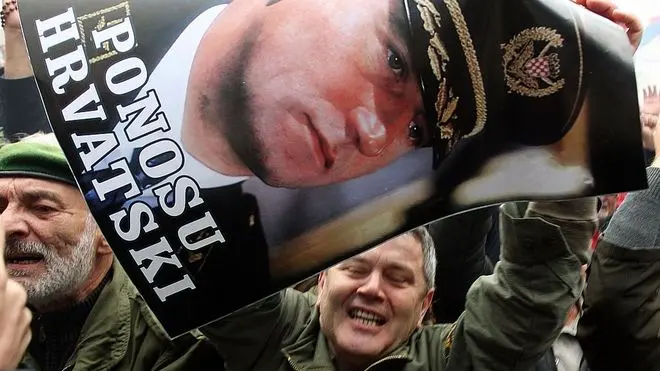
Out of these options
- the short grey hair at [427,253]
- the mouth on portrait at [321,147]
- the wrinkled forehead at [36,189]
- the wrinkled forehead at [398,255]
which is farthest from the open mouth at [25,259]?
the mouth on portrait at [321,147]

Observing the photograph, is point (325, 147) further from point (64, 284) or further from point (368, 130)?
point (64, 284)

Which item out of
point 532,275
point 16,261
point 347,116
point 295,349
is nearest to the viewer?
point 347,116

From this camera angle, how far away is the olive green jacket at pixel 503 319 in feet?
4.08

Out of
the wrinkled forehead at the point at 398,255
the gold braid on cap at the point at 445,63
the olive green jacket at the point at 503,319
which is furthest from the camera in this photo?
the wrinkled forehead at the point at 398,255

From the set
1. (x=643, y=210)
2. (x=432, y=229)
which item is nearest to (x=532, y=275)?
(x=643, y=210)

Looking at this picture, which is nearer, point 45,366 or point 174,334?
point 174,334

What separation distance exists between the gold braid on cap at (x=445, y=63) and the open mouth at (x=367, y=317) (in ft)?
1.81

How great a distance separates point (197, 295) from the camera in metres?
1.00

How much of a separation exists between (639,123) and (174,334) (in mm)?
588

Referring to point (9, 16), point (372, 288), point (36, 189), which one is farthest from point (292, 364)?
point (9, 16)

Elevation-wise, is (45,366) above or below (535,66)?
below

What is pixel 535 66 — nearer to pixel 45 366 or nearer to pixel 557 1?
pixel 557 1

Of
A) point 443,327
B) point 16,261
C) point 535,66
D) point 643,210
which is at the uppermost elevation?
point 535,66

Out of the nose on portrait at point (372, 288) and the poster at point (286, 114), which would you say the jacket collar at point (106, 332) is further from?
the poster at point (286, 114)
